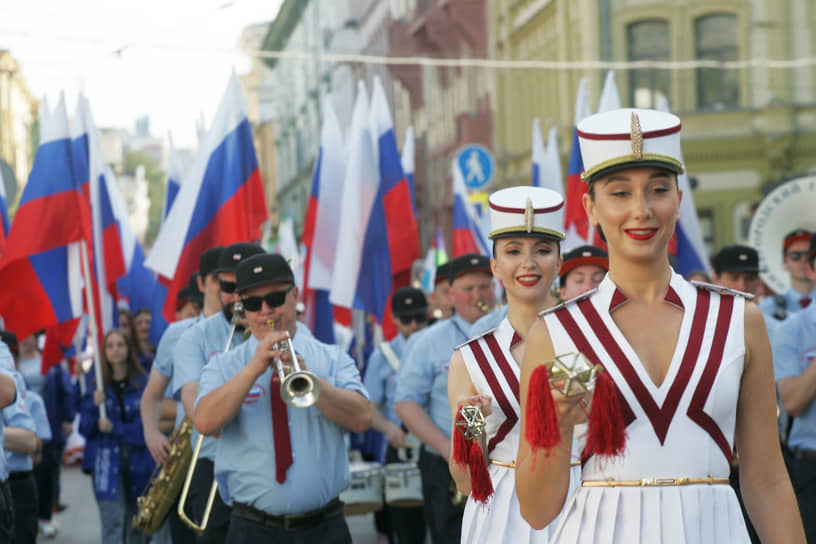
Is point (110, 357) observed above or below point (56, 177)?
below

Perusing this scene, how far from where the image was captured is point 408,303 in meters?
13.1

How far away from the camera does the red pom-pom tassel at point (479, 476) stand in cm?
449

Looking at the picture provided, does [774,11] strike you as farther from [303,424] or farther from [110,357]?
[303,424]

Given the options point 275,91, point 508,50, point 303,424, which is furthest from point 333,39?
point 303,424

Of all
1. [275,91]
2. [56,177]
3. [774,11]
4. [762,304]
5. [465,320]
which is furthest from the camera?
[275,91]

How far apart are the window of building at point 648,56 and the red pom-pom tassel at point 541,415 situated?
27744 mm

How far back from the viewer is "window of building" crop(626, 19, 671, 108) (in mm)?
30594

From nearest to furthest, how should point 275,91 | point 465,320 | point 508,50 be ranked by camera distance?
1. point 465,320
2. point 508,50
3. point 275,91

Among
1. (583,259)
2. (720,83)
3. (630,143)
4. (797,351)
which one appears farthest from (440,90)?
(630,143)

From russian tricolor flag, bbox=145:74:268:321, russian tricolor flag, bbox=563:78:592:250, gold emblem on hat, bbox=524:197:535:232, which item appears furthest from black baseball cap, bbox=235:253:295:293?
russian tricolor flag, bbox=563:78:592:250

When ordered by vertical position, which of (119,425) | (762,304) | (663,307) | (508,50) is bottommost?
(119,425)

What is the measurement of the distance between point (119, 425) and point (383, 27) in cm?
4331

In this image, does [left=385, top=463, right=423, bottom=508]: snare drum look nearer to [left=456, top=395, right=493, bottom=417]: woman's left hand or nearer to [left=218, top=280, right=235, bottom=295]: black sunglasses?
[left=218, top=280, right=235, bottom=295]: black sunglasses

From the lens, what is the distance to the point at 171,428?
1005 cm
